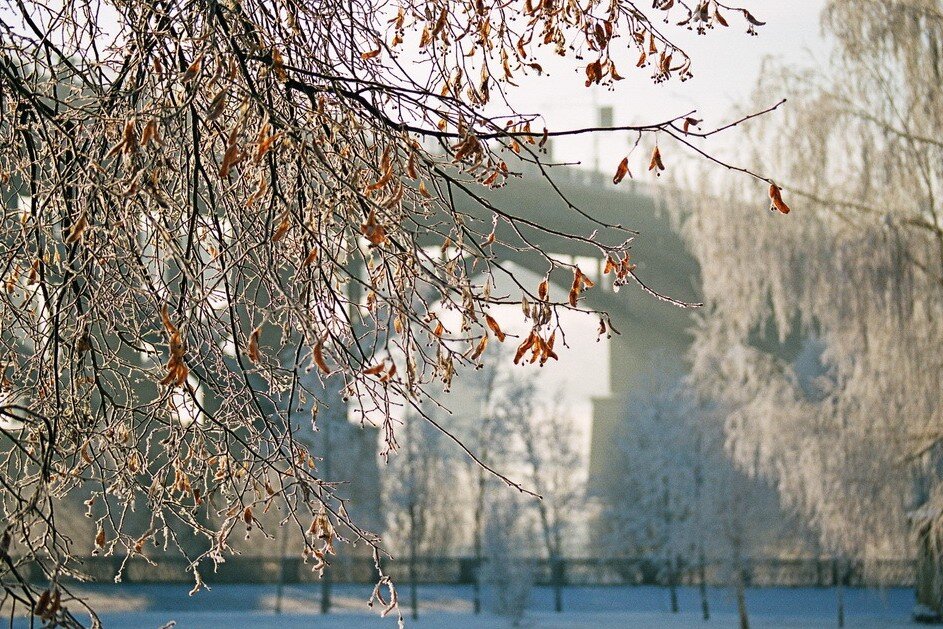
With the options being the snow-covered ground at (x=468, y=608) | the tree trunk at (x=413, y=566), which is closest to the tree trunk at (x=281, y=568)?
the snow-covered ground at (x=468, y=608)

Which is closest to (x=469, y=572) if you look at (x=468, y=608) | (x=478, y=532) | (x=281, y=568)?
(x=468, y=608)

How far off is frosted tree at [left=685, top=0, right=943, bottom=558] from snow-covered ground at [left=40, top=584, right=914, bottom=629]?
31.2 ft

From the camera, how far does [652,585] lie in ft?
89.8

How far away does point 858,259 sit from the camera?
9.30 metres

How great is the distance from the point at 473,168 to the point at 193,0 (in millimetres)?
674

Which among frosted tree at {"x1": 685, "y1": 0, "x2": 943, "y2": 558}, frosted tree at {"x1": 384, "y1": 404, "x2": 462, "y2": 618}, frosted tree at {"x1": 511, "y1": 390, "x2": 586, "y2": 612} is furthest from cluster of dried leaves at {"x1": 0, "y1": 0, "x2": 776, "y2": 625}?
frosted tree at {"x1": 511, "y1": 390, "x2": 586, "y2": 612}

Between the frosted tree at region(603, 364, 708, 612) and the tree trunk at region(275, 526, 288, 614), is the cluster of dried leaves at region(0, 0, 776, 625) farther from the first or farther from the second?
the tree trunk at region(275, 526, 288, 614)

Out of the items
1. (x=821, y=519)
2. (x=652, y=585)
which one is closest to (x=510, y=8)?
(x=821, y=519)

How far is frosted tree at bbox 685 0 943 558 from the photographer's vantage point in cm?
891

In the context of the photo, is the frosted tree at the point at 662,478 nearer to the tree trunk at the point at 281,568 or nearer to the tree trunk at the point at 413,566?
the tree trunk at the point at 413,566

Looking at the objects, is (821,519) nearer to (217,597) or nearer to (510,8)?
→ (510,8)

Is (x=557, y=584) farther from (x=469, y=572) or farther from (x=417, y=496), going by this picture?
(x=469, y=572)

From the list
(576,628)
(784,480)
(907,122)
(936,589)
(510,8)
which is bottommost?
(576,628)

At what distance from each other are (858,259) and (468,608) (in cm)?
1626
